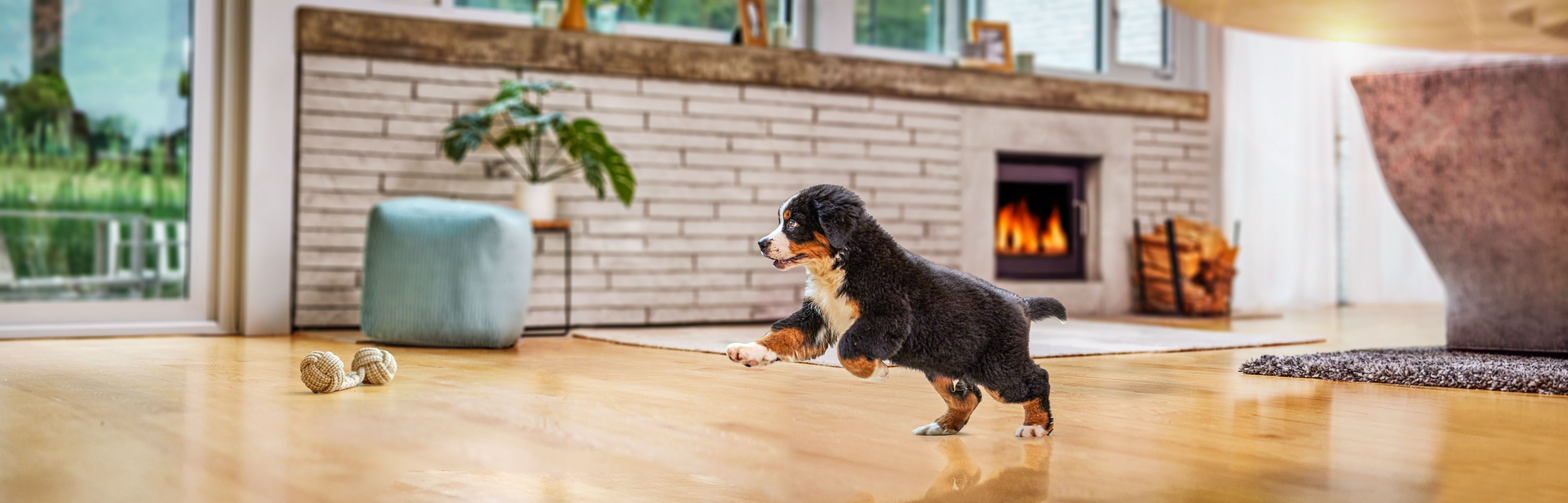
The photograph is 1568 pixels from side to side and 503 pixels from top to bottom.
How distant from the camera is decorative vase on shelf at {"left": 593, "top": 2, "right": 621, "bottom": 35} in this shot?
182 inches

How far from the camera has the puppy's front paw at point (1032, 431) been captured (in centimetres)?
182

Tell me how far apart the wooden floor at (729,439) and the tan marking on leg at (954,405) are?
0.04 meters

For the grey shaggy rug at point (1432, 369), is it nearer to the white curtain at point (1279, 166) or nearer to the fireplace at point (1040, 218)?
the fireplace at point (1040, 218)

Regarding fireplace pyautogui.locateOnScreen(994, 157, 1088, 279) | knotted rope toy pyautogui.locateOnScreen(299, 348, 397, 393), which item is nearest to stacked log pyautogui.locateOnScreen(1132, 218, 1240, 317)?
fireplace pyautogui.locateOnScreen(994, 157, 1088, 279)

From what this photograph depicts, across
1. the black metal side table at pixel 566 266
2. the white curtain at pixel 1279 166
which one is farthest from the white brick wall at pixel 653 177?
the white curtain at pixel 1279 166

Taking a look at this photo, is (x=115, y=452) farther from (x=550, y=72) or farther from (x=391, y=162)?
(x=550, y=72)

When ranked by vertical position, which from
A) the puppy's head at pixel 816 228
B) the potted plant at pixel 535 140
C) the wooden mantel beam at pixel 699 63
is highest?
the wooden mantel beam at pixel 699 63

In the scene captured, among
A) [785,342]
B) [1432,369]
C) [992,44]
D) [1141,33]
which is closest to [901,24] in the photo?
[992,44]

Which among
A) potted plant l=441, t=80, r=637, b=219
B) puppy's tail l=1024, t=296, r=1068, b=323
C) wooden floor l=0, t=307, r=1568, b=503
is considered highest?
potted plant l=441, t=80, r=637, b=219

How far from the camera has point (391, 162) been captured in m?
4.25

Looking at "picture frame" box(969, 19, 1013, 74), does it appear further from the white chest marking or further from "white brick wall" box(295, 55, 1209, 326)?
the white chest marking

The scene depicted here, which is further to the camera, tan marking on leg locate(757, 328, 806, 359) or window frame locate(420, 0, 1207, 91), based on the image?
window frame locate(420, 0, 1207, 91)

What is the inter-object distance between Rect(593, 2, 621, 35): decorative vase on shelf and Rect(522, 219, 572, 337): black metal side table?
2.40 feet

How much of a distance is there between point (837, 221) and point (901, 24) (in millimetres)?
3846
